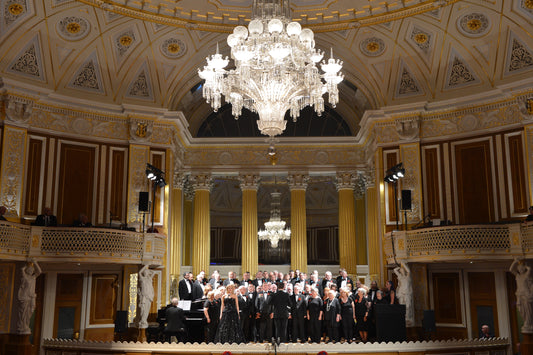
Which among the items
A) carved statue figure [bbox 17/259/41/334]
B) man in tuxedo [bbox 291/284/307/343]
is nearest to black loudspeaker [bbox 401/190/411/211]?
man in tuxedo [bbox 291/284/307/343]

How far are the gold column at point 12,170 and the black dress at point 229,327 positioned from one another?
700cm

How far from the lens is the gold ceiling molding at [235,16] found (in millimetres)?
16031

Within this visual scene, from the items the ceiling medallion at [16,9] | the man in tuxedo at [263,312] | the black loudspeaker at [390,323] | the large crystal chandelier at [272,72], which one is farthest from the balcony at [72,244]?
the black loudspeaker at [390,323]

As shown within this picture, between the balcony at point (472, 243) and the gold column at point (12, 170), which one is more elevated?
the gold column at point (12, 170)

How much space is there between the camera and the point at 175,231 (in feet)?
63.0

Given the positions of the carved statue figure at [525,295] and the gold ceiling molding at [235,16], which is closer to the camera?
the carved statue figure at [525,295]

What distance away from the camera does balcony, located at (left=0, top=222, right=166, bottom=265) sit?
13422 millimetres

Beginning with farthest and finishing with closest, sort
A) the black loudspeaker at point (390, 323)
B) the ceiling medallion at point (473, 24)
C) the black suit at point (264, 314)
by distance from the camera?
the ceiling medallion at point (473, 24) < the black suit at point (264, 314) < the black loudspeaker at point (390, 323)

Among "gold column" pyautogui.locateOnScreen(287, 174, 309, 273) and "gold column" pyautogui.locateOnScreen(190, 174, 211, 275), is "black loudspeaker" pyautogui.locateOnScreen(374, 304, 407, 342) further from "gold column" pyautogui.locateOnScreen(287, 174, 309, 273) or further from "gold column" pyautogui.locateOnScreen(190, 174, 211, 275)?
"gold column" pyautogui.locateOnScreen(190, 174, 211, 275)

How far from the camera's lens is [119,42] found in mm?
17156

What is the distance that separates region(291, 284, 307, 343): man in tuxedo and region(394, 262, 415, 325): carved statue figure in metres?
3.98

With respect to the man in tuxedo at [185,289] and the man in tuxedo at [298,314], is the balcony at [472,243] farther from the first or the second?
the man in tuxedo at [185,289]

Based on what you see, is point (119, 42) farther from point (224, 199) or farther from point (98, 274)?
point (224, 199)

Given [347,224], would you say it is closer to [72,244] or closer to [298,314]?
[298,314]
